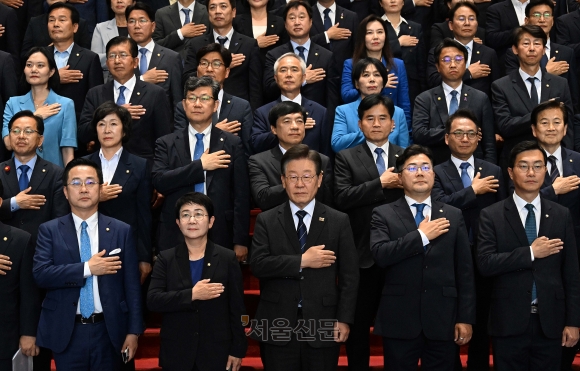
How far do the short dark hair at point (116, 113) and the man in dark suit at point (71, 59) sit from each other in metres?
1.07

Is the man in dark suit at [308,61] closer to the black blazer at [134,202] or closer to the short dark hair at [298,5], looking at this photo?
the short dark hair at [298,5]

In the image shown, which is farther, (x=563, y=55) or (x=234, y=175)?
(x=563, y=55)

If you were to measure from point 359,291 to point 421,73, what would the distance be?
106 inches

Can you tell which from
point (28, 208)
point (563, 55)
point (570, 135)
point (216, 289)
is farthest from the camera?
point (563, 55)

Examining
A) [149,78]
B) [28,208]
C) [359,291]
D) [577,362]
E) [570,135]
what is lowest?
[577,362]

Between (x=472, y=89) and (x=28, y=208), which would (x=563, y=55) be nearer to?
(x=472, y=89)

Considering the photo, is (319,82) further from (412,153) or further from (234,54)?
(412,153)

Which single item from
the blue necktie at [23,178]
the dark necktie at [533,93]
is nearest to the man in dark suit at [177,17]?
the blue necktie at [23,178]

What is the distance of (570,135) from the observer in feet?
21.5

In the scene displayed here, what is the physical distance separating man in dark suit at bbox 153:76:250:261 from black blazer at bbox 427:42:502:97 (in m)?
2.07

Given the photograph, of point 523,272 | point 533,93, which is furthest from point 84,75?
point 523,272

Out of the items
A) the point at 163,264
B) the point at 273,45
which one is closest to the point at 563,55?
the point at 273,45

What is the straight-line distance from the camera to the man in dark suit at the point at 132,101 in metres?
6.25

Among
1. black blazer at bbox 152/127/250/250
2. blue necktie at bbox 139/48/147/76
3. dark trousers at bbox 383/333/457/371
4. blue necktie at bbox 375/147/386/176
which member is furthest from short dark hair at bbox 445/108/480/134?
blue necktie at bbox 139/48/147/76
